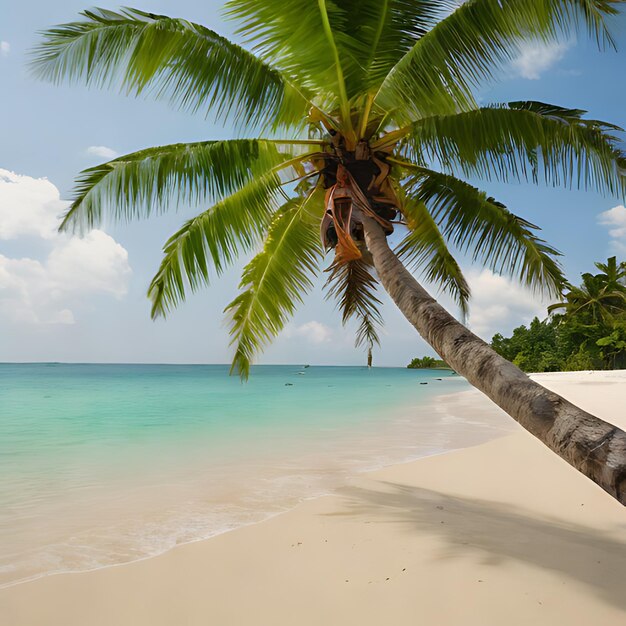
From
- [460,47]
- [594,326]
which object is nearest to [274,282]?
[460,47]

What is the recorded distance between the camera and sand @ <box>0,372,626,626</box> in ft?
10.5

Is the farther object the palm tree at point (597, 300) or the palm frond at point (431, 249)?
the palm tree at point (597, 300)

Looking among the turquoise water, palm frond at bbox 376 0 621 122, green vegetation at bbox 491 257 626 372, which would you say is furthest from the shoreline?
green vegetation at bbox 491 257 626 372

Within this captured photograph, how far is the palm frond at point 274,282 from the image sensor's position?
7.44 meters

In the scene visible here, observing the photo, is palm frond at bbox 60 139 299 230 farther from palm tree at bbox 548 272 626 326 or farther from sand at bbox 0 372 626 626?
palm tree at bbox 548 272 626 326

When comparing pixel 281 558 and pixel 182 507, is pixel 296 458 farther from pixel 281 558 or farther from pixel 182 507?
pixel 281 558

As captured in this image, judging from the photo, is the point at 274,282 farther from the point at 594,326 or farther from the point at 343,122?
the point at 594,326

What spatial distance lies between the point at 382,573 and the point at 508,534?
1.39m

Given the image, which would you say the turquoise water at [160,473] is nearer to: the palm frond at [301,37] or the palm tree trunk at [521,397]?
the palm tree trunk at [521,397]

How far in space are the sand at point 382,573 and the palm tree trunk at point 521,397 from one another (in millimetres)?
1309

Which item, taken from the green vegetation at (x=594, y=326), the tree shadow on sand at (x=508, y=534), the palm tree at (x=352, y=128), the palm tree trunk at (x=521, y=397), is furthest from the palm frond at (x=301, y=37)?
the green vegetation at (x=594, y=326)

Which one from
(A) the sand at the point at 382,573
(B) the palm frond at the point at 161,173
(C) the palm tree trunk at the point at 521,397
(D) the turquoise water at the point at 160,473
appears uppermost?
(B) the palm frond at the point at 161,173

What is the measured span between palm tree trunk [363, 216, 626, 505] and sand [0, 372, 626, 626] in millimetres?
1309

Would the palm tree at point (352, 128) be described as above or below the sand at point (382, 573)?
above
